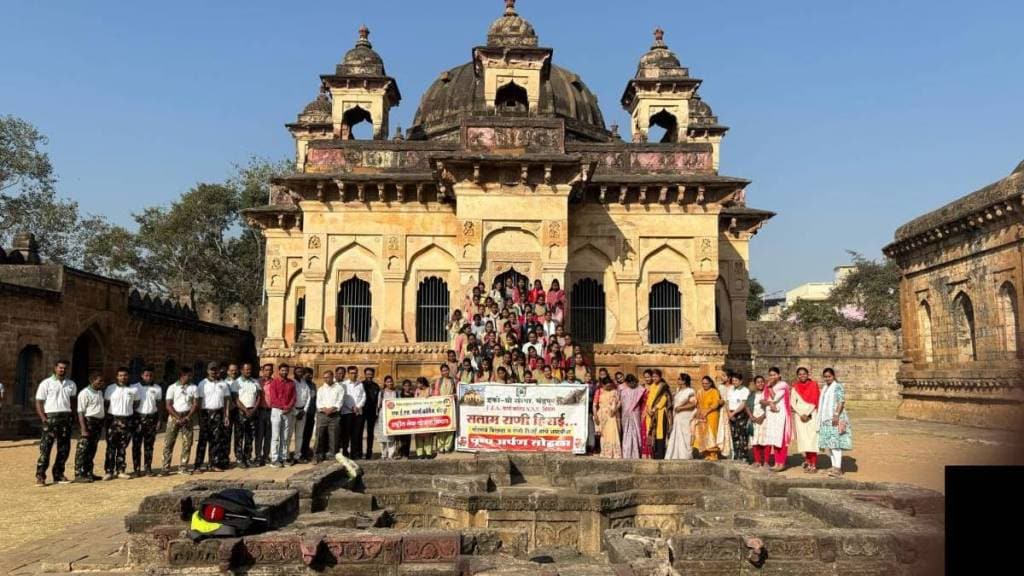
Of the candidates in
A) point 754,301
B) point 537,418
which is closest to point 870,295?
point 754,301

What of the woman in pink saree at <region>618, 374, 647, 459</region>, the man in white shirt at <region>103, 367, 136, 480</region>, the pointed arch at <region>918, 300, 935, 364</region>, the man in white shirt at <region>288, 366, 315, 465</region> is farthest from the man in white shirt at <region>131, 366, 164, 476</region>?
the pointed arch at <region>918, 300, 935, 364</region>

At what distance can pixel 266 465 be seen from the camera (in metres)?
12.9

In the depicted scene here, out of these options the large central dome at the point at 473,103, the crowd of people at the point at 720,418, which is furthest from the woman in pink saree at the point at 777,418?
the large central dome at the point at 473,103

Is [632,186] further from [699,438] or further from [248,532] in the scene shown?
[248,532]

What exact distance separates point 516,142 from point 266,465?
9904 mm

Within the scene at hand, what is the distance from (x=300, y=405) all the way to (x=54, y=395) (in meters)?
3.86

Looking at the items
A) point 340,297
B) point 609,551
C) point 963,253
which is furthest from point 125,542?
point 963,253

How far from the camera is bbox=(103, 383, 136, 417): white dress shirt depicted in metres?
11.9

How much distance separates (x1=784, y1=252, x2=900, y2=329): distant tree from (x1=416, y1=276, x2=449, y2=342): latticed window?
36.9m

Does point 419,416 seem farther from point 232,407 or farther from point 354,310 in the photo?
point 354,310

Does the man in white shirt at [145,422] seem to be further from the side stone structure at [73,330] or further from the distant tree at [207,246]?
the distant tree at [207,246]

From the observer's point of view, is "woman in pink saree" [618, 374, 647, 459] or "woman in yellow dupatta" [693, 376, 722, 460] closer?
"woman in pink saree" [618, 374, 647, 459]

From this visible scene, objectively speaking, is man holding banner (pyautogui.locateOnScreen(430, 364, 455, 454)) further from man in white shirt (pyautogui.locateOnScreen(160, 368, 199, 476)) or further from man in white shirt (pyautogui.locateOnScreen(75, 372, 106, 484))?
man in white shirt (pyautogui.locateOnScreen(75, 372, 106, 484))

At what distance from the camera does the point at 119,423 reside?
11.9 metres
